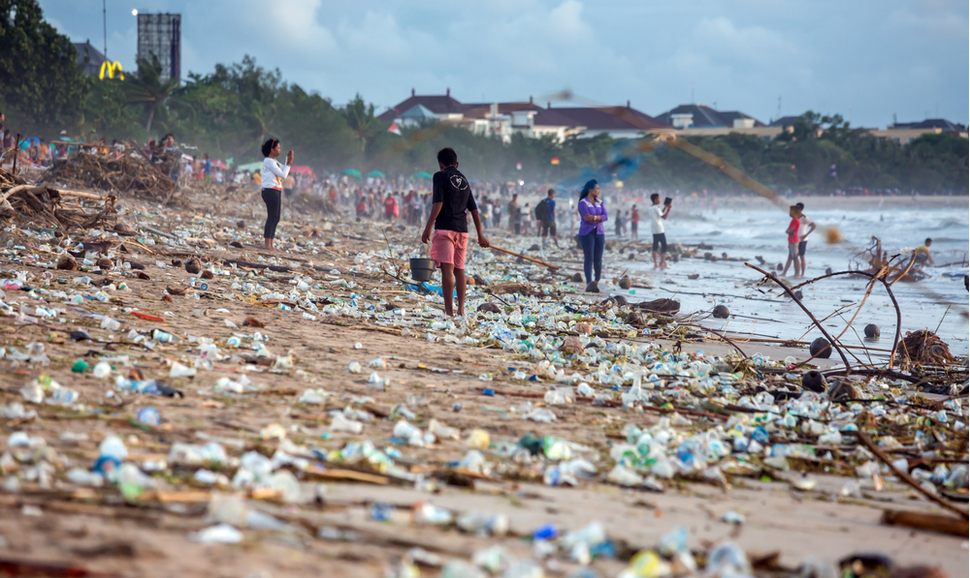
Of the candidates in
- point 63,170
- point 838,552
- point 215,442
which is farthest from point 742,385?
point 63,170

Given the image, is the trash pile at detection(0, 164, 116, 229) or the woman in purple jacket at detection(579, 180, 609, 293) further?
the woman in purple jacket at detection(579, 180, 609, 293)

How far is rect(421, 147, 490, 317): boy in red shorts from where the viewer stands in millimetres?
6137

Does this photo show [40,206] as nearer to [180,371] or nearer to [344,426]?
[180,371]

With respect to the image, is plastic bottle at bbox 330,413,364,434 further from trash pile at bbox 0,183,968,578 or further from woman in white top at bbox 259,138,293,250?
woman in white top at bbox 259,138,293,250

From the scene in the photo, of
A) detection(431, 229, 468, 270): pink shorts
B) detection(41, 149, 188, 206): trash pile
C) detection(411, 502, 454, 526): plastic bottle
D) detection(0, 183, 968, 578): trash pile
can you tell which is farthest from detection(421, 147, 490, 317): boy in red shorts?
detection(41, 149, 188, 206): trash pile

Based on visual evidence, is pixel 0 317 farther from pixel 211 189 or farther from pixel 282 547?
pixel 211 189

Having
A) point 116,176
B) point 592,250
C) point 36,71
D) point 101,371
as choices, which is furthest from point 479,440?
point 36,71

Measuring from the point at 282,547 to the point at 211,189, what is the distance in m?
19.0

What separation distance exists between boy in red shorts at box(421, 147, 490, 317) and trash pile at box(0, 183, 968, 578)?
0.37m

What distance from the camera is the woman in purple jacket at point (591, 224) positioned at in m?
9.40

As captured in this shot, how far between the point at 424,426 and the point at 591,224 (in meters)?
6.78

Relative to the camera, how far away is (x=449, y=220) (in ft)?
20.3

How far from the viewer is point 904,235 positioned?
36.9m

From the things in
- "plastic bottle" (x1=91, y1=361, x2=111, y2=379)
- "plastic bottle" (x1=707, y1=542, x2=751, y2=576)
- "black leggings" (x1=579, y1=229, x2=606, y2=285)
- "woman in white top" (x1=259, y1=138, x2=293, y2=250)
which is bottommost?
"plastic bottle" (x1=707, y1=542, x2=751, y2=576)
